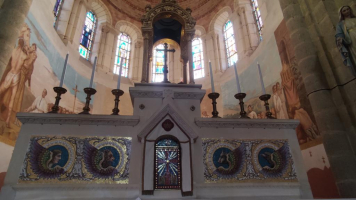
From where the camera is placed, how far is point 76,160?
246cm

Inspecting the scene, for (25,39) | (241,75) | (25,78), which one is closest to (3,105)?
(25,78)

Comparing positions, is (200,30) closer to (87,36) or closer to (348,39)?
(87,36)

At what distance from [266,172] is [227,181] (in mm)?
506

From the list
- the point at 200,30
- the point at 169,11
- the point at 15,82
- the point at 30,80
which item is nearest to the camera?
the point at 169,11

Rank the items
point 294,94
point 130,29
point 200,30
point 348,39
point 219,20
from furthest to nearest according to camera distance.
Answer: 1. point 130,29
2. point 200,30
3. point 219,20
4. point 294,94
5. point 348,39

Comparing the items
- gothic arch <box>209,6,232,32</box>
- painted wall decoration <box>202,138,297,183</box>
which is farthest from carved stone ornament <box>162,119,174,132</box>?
gothic arch <box>209,6,232,32</box>

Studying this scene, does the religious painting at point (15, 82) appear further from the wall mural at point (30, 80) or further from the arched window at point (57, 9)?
the arched window at point (57, 9)

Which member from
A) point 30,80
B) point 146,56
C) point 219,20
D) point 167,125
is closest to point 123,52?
point 219,20

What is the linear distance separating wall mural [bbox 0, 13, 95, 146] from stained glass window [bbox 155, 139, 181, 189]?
4487 millimetres

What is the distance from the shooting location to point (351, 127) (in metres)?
3.52

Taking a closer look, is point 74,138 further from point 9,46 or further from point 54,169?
point 9,46

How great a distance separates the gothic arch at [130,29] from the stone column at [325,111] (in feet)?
31.4

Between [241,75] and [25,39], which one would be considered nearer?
[25,39]

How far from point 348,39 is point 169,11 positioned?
295cm
